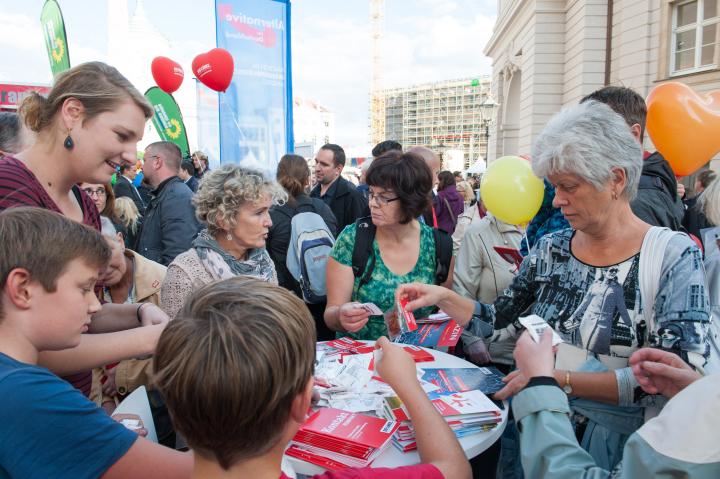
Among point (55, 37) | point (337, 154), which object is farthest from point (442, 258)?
point (55, 37)

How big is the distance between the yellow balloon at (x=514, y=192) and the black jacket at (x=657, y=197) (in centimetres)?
62

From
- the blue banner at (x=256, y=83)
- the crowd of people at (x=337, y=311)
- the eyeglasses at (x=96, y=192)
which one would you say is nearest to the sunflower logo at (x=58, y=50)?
the blue banner at (x=256, y=83)

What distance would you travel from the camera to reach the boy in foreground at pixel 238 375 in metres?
0.94

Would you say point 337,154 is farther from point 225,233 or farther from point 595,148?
point 595,148

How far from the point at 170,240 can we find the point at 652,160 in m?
3.78

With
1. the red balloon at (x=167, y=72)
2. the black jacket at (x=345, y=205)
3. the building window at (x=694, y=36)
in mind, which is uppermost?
the building window at (x=694, y=36)

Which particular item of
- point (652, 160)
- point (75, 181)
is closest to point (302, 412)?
point (75, 181)

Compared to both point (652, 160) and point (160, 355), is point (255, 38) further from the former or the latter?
point (160, 355)

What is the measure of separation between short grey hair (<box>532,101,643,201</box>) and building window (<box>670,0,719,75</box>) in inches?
578

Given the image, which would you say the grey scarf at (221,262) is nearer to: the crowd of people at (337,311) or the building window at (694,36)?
the crowd of people at (337,311)

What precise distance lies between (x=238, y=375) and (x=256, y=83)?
5744 millimetres

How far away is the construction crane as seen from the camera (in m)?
103

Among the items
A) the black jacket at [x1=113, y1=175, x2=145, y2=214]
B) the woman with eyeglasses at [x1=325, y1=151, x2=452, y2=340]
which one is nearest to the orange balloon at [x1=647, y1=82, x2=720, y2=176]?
the woman with eyeglasses at [x1=325, y1=151, x2=452, y2=340]

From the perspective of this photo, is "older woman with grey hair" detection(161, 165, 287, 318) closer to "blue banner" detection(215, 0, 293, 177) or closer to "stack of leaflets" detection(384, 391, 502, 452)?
"stack of leaflets" detection(384, 391, 502, 452)
